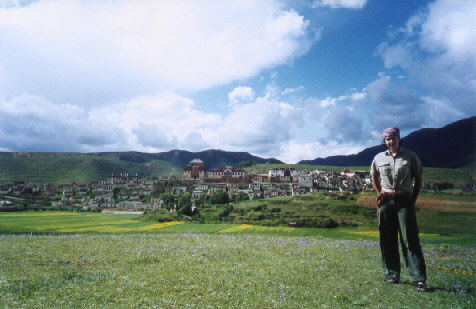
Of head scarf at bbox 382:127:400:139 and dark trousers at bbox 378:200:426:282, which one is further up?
head scarf at bbox 382:127:400:139

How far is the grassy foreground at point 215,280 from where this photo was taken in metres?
4.79

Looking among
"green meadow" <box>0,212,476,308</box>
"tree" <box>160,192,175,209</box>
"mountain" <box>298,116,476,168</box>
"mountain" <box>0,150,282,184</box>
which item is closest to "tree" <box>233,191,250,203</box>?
"tree" <box>160,192,175,209</box>

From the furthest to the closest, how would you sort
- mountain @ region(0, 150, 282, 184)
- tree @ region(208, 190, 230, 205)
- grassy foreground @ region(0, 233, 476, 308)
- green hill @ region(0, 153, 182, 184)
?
1. mountain @ region(0, 150, 282, 184)
2. tree @ region(208, 190, 230, 205)
3. green hill @ region(0, 153, 182, 184)
4. grassy foreground @ region(0, 233, 476, 308)

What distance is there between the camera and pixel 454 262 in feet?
27.4

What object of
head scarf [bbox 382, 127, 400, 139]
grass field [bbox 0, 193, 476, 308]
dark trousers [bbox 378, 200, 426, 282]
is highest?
head scarf [bbox 382, 127, 400, 139]

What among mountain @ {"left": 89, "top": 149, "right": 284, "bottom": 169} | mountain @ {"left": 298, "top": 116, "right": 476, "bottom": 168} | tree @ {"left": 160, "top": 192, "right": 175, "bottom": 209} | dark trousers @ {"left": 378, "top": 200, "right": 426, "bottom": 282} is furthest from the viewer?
mountain @ {"left": 89, "top": 149, "right": 284, "bottom": 169}

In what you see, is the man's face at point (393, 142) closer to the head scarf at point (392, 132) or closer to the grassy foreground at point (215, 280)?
the head scarf at point (392, 132)

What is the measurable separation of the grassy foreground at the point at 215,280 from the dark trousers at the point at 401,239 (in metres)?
0.36

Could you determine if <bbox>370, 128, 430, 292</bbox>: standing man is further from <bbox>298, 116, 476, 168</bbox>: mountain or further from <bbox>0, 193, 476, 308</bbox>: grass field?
<bbox>298, 116, 476, 168</bbox>: mountain

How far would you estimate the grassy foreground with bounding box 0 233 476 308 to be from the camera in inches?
188

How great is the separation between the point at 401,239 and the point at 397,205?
852 mm

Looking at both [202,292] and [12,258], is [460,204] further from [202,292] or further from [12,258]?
[12,258]

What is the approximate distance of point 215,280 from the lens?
6043 mm

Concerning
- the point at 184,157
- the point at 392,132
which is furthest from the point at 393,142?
the point at 184,157
